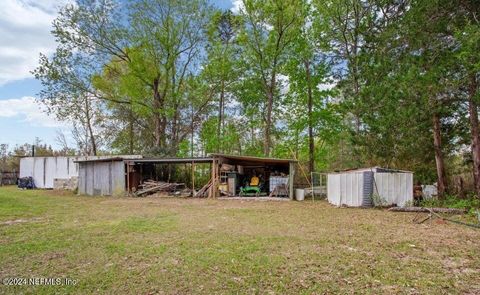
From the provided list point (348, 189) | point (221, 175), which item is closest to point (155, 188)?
point (221, 175)

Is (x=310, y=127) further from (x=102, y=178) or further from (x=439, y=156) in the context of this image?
(x=102, y=178)

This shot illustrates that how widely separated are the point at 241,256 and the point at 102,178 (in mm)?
15238

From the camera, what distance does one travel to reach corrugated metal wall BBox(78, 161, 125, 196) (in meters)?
17.8

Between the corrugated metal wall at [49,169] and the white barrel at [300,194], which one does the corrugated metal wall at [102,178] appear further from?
the white barrel at [300,194]

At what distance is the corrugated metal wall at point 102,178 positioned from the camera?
1784 cm

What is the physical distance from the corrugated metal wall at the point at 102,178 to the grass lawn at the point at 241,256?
8.99 meters

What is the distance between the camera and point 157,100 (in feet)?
79.0

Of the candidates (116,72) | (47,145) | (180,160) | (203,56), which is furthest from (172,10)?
(47,145)

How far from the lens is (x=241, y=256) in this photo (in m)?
5.21

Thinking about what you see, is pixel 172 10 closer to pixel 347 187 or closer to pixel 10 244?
pixel 347 187

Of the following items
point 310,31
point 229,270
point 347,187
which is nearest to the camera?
point 229,270

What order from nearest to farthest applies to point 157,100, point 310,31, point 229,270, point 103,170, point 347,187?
point 229,270, point 347,187, point 103,170, point 310,31, point 157,100

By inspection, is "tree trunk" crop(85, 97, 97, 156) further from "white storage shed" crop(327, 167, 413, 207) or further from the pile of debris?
"white storage shed" crop(327, 167, 413, 207)

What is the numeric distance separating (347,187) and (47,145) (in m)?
31.3
